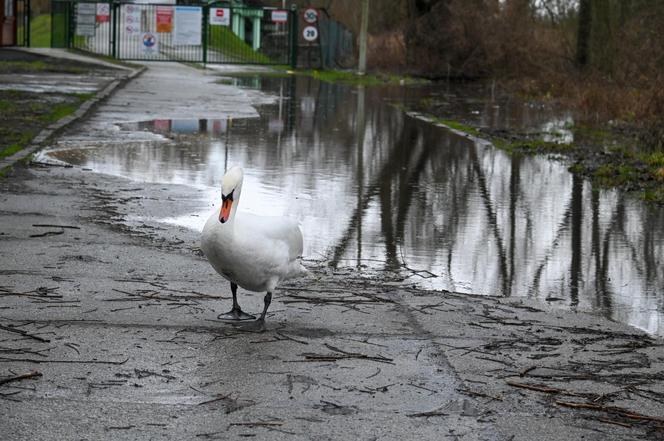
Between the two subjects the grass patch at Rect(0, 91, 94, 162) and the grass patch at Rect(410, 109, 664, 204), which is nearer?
the grass patch at Rect(410, 109, 664, 204)

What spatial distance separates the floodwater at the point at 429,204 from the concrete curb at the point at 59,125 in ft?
1.76

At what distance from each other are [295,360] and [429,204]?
22.5ft

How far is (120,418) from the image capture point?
17.0 ft

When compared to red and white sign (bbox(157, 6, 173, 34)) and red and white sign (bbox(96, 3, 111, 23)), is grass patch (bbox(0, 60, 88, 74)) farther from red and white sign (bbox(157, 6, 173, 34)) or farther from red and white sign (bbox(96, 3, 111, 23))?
red and white sign (bbox(157, 6, 173, 34))

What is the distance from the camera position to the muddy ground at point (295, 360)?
5262 mm

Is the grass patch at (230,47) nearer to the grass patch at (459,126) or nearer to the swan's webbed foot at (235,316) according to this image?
the grass patch at (459,126)

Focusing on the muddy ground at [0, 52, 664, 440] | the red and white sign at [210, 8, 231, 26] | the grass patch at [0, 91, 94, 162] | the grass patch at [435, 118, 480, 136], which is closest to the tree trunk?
the grass patch at [435, 118, 480, 136]

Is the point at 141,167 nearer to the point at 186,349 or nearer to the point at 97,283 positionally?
the point at 97,283

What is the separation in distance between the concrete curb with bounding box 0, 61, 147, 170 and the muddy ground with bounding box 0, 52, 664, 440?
200 inches

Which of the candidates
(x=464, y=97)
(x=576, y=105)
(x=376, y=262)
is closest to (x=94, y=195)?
(x=376, y=262)

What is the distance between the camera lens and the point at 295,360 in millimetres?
6285

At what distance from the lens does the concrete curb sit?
1406 cm

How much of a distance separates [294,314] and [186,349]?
1.15 metres

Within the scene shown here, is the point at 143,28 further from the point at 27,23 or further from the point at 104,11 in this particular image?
the point at 27,23
